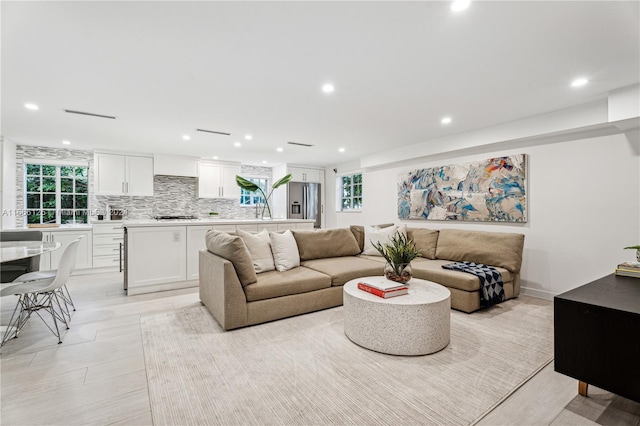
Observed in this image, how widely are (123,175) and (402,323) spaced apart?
6.25 metres

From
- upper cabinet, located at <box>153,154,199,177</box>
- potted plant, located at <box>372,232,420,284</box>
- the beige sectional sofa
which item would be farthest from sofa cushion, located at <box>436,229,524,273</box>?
upper cabinet, located at <box>153,154,199,177</box>

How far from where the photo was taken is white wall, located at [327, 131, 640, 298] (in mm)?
3248

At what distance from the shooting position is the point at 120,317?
123 inches

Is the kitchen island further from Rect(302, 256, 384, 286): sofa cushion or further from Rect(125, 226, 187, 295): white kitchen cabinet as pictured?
Rect(302, 256, 384, 286): sofa cushion

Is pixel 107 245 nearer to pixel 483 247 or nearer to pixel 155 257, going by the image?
pixel 155 257

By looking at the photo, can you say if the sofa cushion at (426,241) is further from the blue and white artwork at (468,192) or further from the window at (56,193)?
the window at (56,193)

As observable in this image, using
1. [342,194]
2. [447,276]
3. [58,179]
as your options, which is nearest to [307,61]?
[447,276]

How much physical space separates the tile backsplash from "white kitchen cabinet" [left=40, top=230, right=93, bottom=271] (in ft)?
3.22

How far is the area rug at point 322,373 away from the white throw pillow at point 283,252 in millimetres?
748

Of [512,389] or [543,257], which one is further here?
[543,257]

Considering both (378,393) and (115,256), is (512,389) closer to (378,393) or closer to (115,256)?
(378,393)

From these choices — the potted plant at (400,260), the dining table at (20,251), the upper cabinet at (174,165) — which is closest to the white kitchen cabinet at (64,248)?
the upper cabinet at (174,165)

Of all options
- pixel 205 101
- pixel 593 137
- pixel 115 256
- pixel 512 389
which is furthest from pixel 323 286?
pixel 115 256

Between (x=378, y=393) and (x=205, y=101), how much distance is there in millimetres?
3260
